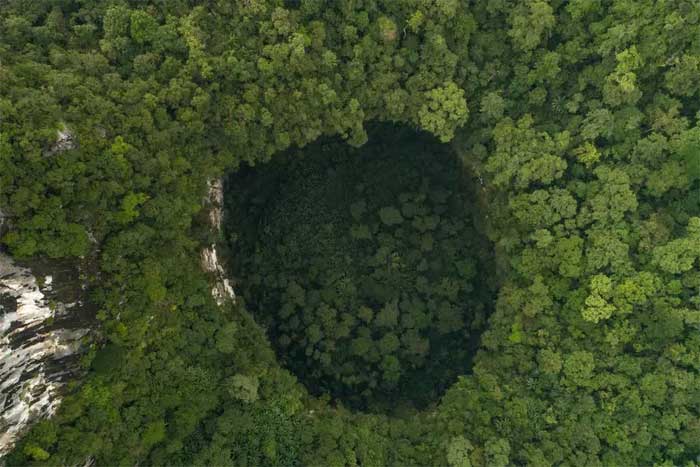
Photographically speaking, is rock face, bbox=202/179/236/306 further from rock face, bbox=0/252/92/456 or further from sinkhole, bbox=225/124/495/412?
rock face, bbox=0/252/92/456

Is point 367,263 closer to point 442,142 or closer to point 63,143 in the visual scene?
point 442,142

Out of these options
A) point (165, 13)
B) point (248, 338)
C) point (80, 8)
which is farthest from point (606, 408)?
point (80, 8)

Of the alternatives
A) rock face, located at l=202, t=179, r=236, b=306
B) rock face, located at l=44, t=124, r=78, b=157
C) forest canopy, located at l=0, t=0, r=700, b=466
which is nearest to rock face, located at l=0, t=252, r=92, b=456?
forest canopy, located at l=0, t=0, r=700, b=466

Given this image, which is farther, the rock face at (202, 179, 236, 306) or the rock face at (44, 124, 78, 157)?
the rock face at (202, 179, 236, 306)

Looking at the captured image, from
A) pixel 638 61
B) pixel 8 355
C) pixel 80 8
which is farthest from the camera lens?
pixel 638 61

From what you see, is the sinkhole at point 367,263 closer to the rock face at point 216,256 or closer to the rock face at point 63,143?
the rock face at point 216,256

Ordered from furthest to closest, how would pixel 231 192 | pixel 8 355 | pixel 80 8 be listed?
pixel 231 192, pixel 80 8, pixel 8 355

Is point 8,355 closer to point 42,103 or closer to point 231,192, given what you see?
point 42,103

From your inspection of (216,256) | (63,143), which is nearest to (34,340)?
(63,143)

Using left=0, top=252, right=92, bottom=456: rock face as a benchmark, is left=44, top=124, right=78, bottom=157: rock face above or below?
above
